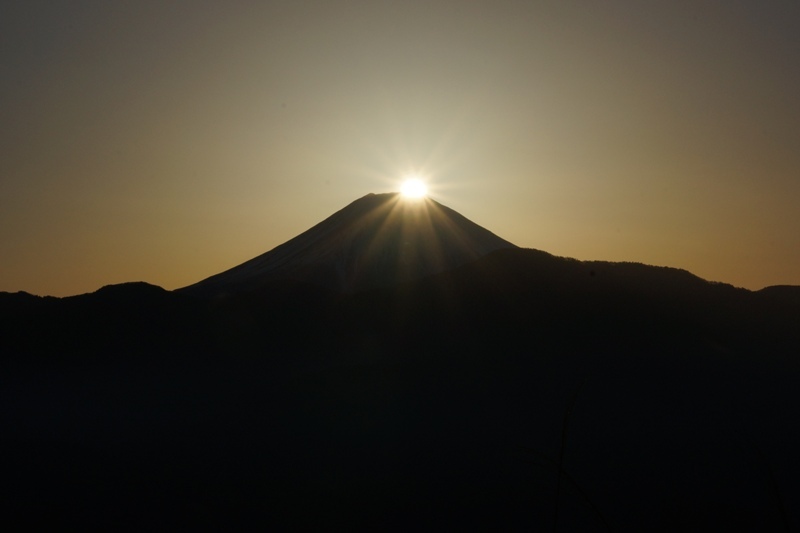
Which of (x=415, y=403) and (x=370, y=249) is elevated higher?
(x=370, y=249)

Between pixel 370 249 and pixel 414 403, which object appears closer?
pixel 414 403

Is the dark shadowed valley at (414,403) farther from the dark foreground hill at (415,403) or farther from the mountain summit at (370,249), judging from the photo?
the mountain summit at (370,249)

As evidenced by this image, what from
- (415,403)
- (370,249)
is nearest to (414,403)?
(415,403)

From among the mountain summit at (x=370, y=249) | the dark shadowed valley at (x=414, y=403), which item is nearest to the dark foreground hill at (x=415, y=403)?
the dark shadowed valley at (x=414, y=403)

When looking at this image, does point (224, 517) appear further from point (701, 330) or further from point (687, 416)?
point (701, 330)

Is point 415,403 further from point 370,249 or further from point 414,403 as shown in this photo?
point 370,249

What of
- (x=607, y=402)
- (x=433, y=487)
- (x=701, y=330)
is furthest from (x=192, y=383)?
(x=701, y=330)

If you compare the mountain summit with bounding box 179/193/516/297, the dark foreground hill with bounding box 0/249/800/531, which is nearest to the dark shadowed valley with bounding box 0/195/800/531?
the dark foreground hill with bounding box 0/249/800/531
